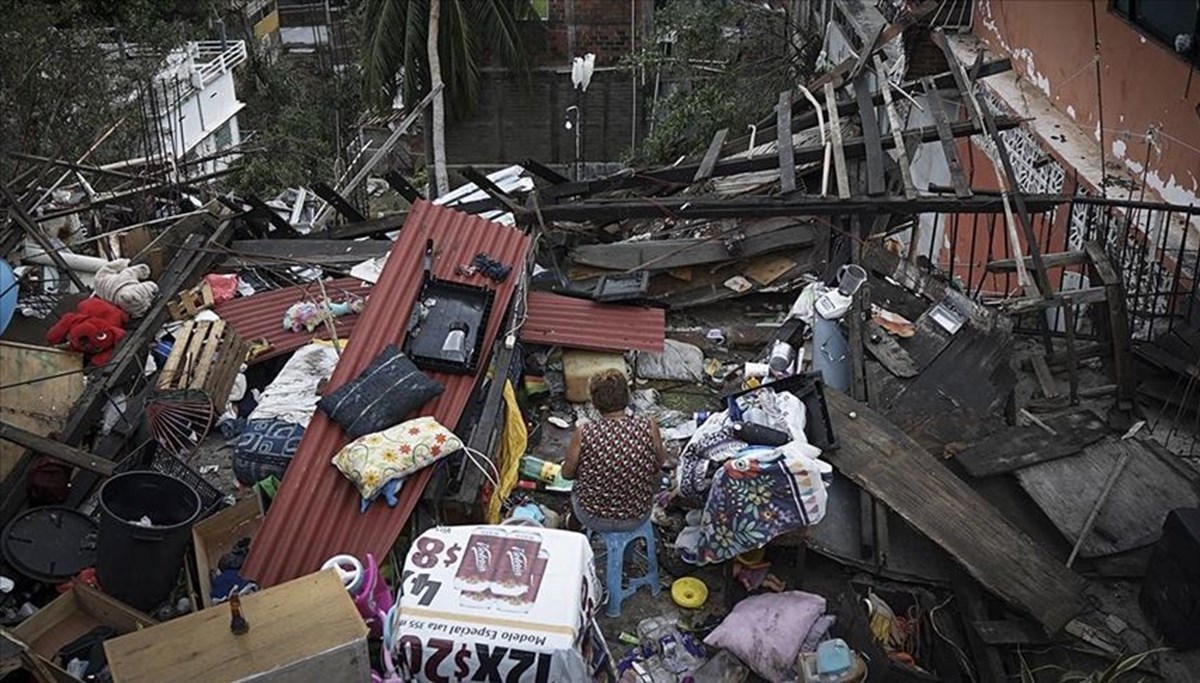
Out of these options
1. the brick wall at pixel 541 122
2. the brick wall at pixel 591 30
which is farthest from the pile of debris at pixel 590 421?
the brick wall at pixel 591 30

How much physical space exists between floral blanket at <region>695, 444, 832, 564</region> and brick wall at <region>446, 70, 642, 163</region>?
1698 centimetres

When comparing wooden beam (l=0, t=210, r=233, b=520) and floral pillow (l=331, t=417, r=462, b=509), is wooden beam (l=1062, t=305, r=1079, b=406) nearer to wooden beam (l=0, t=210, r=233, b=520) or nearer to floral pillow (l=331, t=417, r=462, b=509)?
floral pillow (l=331, t=417, r=462, b=509)

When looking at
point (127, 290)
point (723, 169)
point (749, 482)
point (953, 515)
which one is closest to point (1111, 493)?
point (953, 515)

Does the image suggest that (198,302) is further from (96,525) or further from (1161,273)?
(1161,273)

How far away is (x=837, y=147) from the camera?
8.85 meters

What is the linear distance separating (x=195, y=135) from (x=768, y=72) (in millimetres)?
11216

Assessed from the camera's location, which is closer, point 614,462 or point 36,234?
point 614,462

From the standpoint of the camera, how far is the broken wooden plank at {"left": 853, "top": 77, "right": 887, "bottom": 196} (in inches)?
329

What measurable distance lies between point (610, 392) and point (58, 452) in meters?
3.68

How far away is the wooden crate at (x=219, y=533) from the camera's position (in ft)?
17.5

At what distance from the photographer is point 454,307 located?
278 inches

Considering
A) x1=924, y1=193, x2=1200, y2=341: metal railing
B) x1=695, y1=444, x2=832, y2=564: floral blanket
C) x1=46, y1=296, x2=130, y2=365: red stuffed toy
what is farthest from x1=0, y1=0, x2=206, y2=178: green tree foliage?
x1=924, y1=193, x2=1200, y2=341: metal railing

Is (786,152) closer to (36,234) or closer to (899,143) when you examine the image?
(899,143)

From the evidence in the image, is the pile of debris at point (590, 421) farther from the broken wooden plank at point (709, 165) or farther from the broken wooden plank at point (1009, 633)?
the broken wooden plank at point (709, 165)
